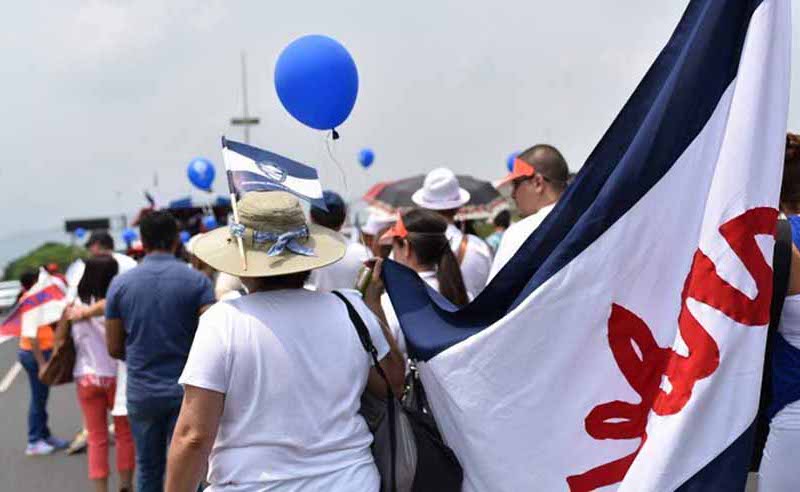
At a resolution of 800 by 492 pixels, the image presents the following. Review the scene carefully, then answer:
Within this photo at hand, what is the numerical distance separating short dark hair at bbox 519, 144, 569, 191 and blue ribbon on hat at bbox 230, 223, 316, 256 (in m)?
1.83

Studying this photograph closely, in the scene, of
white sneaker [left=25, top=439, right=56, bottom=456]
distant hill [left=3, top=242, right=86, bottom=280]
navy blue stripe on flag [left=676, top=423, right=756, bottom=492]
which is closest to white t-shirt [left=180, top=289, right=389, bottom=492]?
navy blue stripe on flag [left=676, top=423, right=756, bottom=492]

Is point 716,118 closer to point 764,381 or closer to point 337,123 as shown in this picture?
point 764,381

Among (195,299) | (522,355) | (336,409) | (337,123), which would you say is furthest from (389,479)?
(195,299)

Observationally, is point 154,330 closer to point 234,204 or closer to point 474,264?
point 474,264

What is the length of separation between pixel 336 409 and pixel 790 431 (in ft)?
4.33

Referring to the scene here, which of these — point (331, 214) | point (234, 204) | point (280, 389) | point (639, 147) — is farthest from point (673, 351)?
point (331, 214)

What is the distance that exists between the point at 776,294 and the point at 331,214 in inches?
123

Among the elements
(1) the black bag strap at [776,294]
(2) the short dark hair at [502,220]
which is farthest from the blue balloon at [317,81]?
(2) the short dark hair at [502,220]

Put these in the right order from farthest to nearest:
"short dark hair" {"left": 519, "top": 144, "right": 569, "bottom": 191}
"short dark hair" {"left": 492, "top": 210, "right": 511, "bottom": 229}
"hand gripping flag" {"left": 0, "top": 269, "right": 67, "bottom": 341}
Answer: "short dark hair" {"left": 492, "top": 210, "right": 511, "bottom": 229} → "hand gripping flag" {"left": 0, "top": 269, "right": 67, "bottom": 341} → "short dark hair" {"left": 519, "top": 144, "right": 569, "bottom": 191}

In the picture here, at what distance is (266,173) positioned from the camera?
294 centimetres

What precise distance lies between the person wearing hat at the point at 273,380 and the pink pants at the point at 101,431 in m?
3.35

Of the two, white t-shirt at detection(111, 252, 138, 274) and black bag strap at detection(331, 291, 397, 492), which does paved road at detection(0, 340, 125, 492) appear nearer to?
white t-shirt at detection(111, 252, 138, 274)

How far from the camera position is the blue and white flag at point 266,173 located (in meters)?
2.86

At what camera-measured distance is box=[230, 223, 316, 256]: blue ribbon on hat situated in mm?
2713
